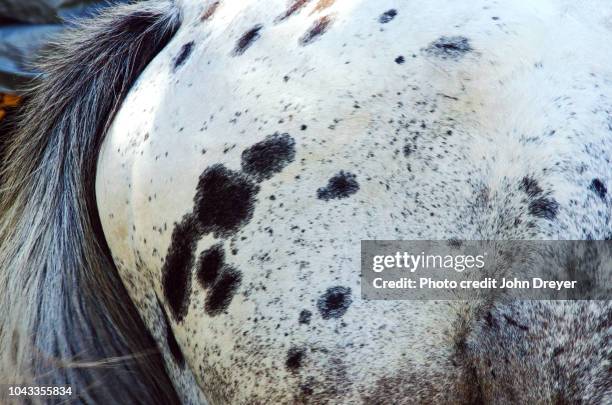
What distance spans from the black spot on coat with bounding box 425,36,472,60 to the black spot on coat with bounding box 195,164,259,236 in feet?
0.82

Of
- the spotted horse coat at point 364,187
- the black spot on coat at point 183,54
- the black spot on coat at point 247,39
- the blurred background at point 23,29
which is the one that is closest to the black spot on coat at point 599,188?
the spotted horse coat at point 364,187

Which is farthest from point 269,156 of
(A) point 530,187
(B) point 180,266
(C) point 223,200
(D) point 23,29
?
(D) point 23,29

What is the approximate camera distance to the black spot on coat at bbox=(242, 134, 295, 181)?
884 millimetres

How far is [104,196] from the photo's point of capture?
1.05 metres

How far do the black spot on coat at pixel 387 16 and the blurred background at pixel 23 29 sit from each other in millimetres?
944

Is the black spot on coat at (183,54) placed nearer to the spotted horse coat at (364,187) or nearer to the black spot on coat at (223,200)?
the spotted horse coat at (364,187)

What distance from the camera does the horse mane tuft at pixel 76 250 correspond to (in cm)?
107

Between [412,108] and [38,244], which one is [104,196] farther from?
[412,108]

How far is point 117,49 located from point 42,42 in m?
0.52

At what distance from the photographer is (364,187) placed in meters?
0.85

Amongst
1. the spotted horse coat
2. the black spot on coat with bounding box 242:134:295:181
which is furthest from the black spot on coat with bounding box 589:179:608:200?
the black spot on coat with bounding box 242:134:295:181

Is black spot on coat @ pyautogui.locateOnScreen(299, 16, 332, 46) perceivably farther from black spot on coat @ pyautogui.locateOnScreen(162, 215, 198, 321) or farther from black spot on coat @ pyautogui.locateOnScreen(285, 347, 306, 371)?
black spot on coat @ pyautogui.locateOnScreen(285, 347, 306, 371)

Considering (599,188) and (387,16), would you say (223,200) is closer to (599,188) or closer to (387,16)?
(387,16)

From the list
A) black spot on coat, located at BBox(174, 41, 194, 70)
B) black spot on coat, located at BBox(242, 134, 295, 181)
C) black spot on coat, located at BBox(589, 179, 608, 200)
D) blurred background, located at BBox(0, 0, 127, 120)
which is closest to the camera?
black spot on coat, located at BBox(589, 179, 608, 200)
